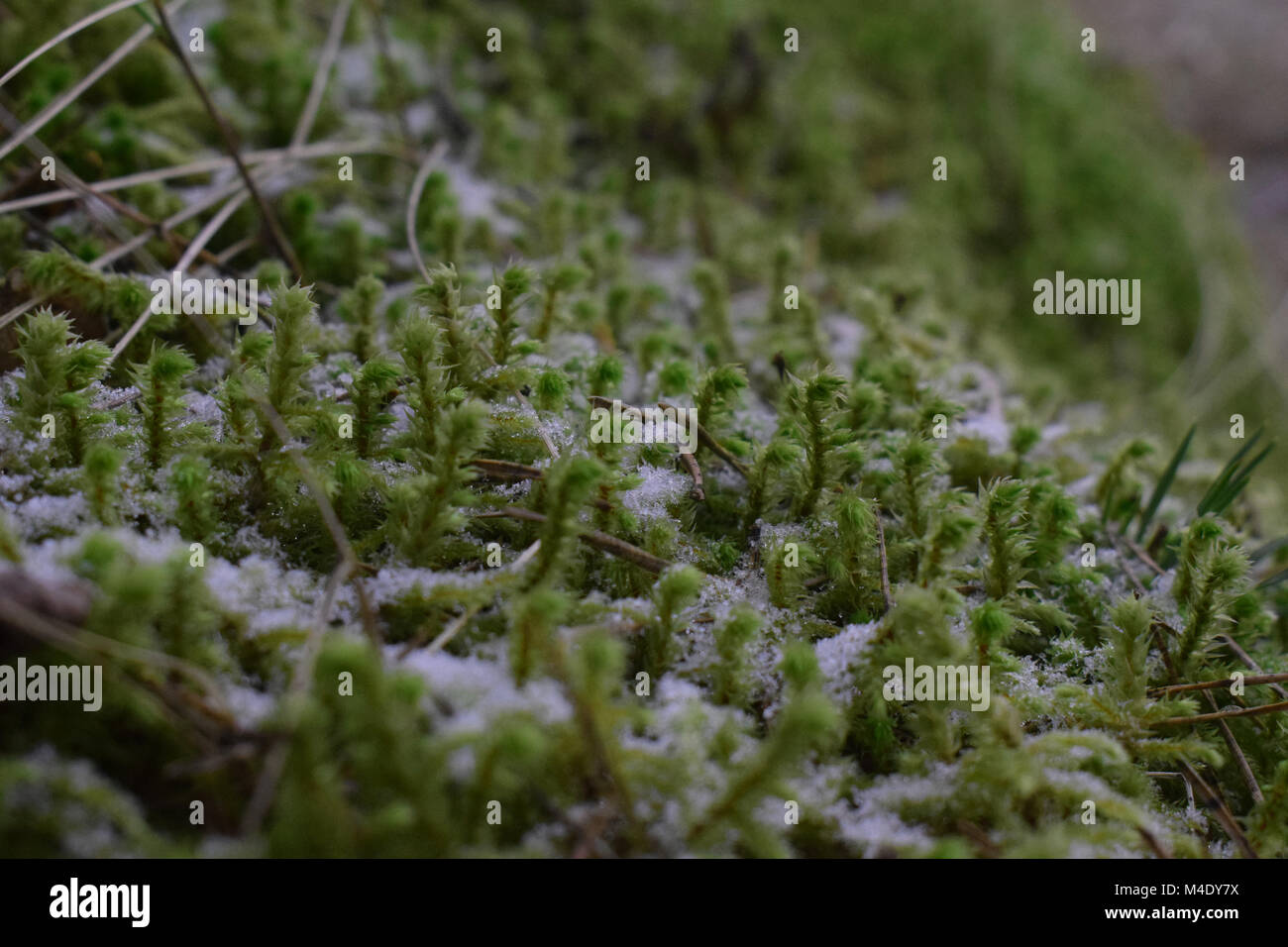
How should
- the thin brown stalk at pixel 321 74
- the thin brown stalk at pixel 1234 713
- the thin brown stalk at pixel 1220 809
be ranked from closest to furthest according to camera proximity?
1. the thin brown stalk at pixel 1220 809
2. the thin brown stalk at pixel 1234 713
3. the thin brown stalk at pixel 321 74

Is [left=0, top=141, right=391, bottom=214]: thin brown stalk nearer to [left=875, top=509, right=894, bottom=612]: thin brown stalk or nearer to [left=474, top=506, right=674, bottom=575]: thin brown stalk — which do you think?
[left=474, top=506, right=674, bottom=575]: thin brown stalk

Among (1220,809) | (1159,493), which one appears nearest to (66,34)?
(1159,493)

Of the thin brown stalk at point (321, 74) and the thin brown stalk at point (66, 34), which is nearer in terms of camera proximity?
the thin brown stalk at point (66, 34)

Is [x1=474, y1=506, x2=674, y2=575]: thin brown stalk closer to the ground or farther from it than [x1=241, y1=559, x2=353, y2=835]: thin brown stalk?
farther from it

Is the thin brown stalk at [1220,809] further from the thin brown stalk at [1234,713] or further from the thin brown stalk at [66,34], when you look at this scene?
the thin brown stalk at [66,34]

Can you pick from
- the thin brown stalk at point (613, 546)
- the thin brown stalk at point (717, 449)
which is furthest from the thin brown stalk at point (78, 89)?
the thin brown stalk at point (717, 449)

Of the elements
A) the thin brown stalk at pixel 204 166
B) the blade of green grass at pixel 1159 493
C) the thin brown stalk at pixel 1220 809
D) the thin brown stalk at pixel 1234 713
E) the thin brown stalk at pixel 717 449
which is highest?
the thin brown stalk at pixel 204 166

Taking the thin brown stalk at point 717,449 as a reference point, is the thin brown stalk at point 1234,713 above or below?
below

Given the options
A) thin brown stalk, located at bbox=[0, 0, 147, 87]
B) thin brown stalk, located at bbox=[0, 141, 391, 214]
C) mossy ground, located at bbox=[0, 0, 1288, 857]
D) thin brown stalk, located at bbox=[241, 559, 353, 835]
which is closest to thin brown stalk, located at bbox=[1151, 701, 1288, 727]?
mossy ground, located at bbox=[0, 0, 1288, 857]

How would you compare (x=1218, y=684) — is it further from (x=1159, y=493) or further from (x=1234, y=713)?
(x=1159, y=493)
